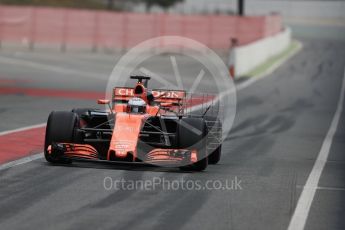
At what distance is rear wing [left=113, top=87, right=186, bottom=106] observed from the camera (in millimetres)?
16531

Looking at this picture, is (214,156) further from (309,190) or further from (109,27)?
(109,27)

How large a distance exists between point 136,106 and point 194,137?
1129mm

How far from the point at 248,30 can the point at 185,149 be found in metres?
52.3

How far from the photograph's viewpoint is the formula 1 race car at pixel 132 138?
14.6 meters

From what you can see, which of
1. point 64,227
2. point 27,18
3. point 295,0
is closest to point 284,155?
point 64,227

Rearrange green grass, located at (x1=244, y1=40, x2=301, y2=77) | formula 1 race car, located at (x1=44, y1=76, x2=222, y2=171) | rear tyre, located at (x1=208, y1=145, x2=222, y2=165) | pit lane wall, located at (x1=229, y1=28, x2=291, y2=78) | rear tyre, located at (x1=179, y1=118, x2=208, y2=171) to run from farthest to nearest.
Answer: green grass, located at (x1=244, y1=40, x2=301, y2=77) < pit lane wall, located at (x1=229, y1=28, x2=291, y2=78) < rear tyre, located at (x1=208, y1=145, x2=222, y2=165) < rear tyre, located at (x1=179, y1=118, x2=208, y2=171) < formula 1 race car, located at (x1=44, y1=76, x2=222, y2=171)

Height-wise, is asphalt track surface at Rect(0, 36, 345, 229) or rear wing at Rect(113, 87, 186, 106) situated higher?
rear wing at Rect(113, 87, 186, 106)

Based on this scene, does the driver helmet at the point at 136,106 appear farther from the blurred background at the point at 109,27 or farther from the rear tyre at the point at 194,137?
the blurred background at the point at 109,27

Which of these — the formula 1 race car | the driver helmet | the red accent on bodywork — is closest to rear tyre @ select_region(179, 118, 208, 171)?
the formula 1 race car

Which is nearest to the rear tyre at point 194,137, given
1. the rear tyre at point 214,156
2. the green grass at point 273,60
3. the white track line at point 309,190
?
the rear tyre at point 214,156

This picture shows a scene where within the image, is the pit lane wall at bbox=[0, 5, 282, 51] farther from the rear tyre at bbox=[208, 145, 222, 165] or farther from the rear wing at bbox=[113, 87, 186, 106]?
the rear tyre at bbox=[208, 145, 222, 165]

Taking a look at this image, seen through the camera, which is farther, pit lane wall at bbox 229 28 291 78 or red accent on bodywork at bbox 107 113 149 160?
pit lane wall at bbox 229 28 291 78

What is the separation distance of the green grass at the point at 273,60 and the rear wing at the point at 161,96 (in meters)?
30.6

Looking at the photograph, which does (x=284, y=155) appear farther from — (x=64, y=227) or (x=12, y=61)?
(x=12, y=61)
